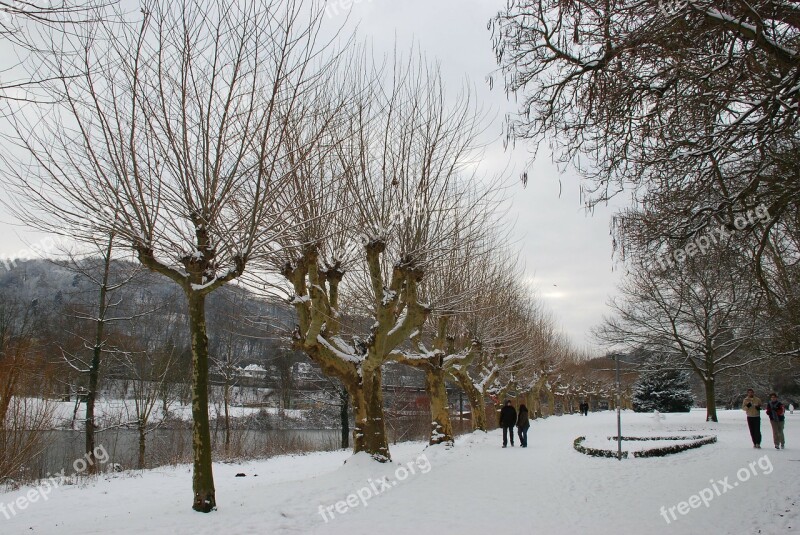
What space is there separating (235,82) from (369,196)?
4.89 meters

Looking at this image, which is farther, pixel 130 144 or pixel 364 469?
pixel 364 469

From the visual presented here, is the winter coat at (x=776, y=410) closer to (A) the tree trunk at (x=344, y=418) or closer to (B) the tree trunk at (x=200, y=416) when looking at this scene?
(B) the tree trunk at (x=200, y=416)

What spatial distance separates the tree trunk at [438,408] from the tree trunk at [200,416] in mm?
10917

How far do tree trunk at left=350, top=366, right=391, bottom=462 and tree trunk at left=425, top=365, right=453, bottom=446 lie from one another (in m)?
5.77

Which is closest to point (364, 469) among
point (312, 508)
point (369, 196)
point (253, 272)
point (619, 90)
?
point (312, 508)

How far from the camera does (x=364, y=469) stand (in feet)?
35.6

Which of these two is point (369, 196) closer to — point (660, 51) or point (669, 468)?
point (660, 51)

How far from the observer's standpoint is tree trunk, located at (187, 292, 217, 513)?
24.2ft

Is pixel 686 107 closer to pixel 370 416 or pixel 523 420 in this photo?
pixel 370 416
